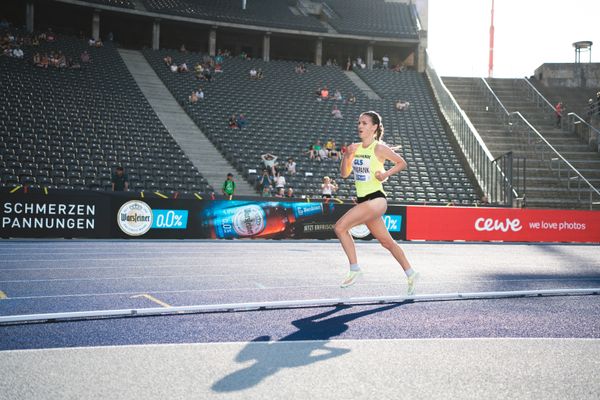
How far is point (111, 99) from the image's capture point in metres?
29.8

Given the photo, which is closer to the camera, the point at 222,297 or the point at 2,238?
the point at 222,297

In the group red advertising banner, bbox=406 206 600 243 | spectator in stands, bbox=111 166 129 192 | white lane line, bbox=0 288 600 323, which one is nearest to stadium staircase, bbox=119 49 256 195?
spectator in stands, bbox=111 166 129 192

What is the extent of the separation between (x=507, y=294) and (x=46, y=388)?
5.95 m

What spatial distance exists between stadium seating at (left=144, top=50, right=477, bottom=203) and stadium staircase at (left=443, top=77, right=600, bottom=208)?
8.01 ft

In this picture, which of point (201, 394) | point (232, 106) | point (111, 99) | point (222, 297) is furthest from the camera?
point (232, 106)

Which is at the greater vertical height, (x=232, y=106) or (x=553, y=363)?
(x=232, y=106)

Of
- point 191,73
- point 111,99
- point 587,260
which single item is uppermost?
point 191,73

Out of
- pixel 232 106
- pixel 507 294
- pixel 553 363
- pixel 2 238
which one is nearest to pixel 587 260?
pixel 507 294

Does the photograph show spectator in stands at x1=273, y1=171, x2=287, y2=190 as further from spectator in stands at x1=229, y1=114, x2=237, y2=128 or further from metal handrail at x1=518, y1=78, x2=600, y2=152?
metal handrail at x1=518, y1=78, x2=600, y2=152

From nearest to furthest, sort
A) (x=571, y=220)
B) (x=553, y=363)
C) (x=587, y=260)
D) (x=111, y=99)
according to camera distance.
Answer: (x=553, y=363) → (x=587, y=260) → (x=571, y=220) → (x=111, y=99)

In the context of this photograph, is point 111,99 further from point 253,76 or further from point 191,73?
point 253,76

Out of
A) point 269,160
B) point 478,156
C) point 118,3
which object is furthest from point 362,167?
point 118,3

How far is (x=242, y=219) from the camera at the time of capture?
19594mm

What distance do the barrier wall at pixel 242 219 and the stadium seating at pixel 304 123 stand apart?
384cm
